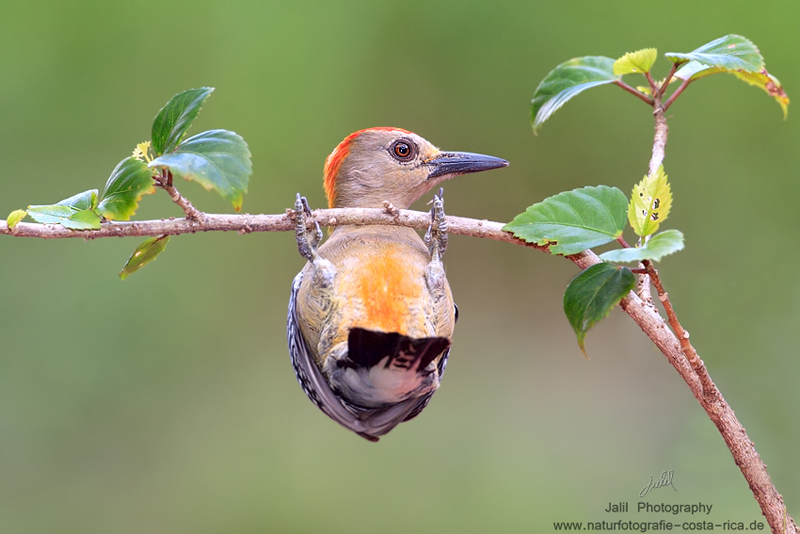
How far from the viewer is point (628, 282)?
1273 mm

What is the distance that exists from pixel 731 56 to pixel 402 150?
94 cm

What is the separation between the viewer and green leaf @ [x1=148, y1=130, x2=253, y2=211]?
1.17 meters

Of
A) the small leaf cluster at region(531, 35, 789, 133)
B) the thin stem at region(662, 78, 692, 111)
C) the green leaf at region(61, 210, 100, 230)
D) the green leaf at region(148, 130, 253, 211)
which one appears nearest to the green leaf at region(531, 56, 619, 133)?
the small leaf cluster at region(531, 35, 789, 133)

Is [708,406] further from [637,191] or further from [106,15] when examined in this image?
[106,15]

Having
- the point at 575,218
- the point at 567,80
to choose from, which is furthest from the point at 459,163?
the point at 575,218

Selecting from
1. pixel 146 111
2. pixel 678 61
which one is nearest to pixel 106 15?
pixel 146 111

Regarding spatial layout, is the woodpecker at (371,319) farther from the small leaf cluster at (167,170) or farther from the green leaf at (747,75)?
the green leaf at (747,75)

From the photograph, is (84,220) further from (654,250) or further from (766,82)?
(766,82)

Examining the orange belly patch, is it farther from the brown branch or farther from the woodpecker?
the brown branch

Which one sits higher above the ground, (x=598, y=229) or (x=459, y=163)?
(x=459, y=163)

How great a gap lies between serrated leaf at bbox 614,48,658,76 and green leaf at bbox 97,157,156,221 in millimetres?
1083

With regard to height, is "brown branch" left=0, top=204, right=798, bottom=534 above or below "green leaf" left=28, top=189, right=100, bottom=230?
below

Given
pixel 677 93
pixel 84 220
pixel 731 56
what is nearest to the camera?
pixel 84 220

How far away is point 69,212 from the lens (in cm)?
130
